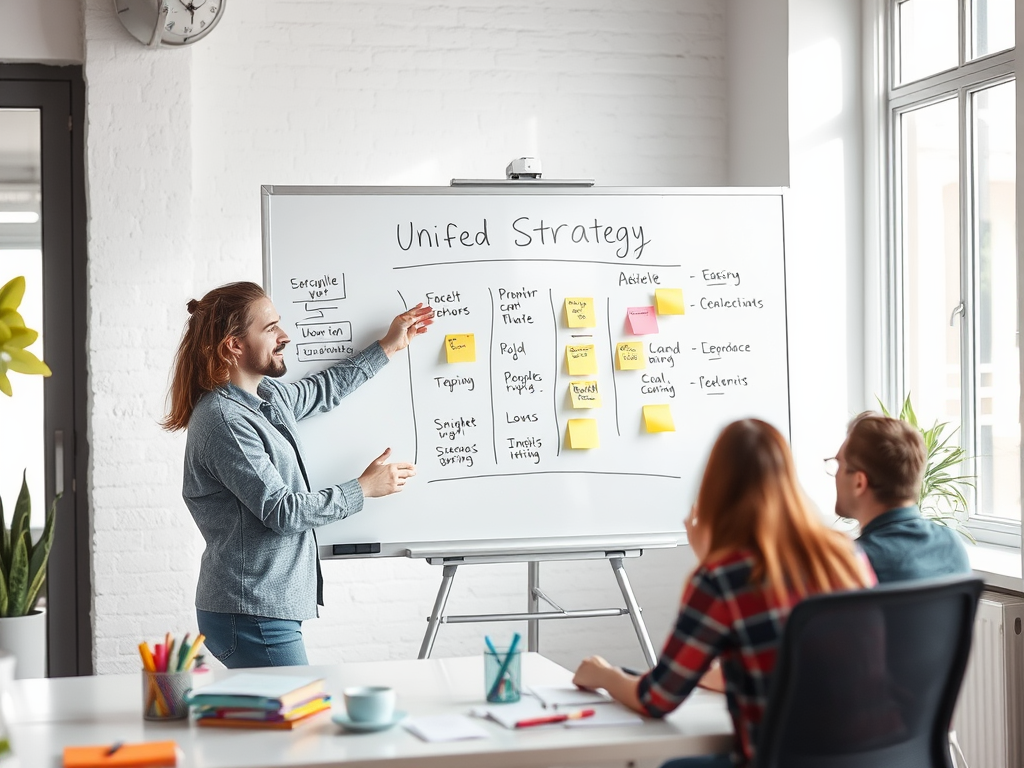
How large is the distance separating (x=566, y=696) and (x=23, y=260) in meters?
2.90

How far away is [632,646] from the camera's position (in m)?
4.34

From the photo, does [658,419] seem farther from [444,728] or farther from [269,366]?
[444,728]

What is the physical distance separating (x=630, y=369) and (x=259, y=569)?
4.00 feet

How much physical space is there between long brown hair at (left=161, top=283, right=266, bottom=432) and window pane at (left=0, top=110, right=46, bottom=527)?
1526mm

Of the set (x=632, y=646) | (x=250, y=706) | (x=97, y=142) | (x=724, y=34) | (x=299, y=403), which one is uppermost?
(x=724, y=34)

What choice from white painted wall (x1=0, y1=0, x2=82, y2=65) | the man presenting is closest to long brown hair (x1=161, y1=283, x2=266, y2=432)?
the man presenting

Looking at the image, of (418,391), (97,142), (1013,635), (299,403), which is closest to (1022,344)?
(1013,635)

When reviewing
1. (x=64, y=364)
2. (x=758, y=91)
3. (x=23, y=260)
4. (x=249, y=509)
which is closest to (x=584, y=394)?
(x=249, y=509)

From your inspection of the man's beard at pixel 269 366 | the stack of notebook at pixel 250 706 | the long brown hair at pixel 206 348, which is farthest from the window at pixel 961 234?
the stack of notebook at pixel 250 706

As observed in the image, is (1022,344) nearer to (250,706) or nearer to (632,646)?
(632,646)

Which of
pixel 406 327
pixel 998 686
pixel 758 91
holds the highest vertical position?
pixel 758 91

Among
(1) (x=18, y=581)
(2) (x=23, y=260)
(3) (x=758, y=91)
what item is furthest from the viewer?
(3) (x=758, y=91)

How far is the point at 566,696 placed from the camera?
1.91 m

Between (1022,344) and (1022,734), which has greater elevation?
(1022,344)
